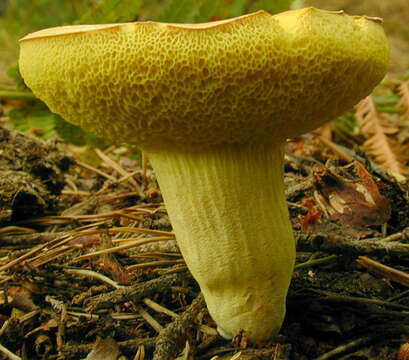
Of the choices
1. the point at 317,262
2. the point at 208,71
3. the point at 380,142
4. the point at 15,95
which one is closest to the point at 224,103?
the point at 208,71

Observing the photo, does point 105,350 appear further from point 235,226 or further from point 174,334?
point 235,226

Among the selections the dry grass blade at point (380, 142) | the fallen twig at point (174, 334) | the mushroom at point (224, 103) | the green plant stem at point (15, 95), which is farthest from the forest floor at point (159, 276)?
the green plant stem at point (15, 95)

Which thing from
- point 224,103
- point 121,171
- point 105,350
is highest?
point 224,103

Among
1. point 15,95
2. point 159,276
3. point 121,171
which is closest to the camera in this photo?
point 159,276

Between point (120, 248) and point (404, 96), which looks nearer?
point (120, 248)

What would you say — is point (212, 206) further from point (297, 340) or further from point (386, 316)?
point (386, 316)

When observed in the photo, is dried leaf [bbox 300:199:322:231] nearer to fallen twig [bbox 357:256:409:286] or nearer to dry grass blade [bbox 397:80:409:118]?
fallen twig [bbox 357:256:409:286]
